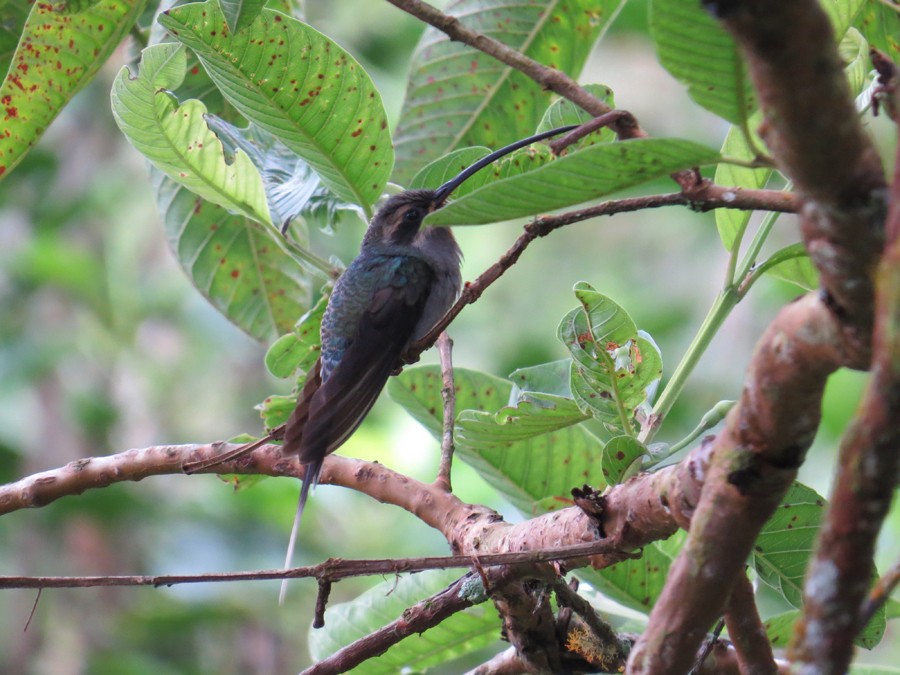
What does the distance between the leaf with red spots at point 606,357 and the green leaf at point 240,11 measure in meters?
0.70

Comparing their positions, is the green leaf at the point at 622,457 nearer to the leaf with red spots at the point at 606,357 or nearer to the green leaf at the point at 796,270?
the leaf with red spots at the point at 606,357

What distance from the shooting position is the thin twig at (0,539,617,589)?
139 centimetres

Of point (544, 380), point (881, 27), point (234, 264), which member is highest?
point (881, 27)

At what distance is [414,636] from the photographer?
208 centimetres

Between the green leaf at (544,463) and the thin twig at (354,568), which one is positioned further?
the green leaf at (544,463)

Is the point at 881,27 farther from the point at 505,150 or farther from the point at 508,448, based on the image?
the point at 508,448

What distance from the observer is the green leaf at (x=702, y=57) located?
3.75ft

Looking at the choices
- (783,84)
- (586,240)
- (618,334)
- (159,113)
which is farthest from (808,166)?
(586,240)

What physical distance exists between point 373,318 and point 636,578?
1446 mm

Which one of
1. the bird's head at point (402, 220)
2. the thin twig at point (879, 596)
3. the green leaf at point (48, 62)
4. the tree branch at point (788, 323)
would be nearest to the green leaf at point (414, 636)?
the tree branch at point (788, 323)

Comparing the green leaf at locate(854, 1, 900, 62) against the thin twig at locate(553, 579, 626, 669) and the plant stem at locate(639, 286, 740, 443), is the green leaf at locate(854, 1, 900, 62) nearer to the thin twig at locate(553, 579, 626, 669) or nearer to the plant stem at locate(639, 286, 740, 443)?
the plant stem at locate(639, 286, 740, 443)

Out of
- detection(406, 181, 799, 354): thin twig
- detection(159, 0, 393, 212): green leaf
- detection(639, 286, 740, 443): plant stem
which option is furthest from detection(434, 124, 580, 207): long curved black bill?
detection(639, 286, 740, 443): plant stem

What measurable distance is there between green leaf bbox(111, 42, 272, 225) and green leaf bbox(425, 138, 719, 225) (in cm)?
97

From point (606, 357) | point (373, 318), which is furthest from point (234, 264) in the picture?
point (606, 357)
